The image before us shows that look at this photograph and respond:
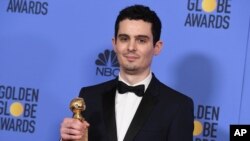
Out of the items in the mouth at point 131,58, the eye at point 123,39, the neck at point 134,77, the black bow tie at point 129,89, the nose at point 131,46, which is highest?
the eye at point 123,39

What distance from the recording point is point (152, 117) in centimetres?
191

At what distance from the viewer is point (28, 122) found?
8.70 feet

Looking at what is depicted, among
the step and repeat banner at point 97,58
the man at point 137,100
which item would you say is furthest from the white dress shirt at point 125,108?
the step and repeat banner at point 97,58

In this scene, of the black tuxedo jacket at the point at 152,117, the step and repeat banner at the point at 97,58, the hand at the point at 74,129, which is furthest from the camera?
the step and repeat banner at the point at 97,58

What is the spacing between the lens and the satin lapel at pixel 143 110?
6.19 ft

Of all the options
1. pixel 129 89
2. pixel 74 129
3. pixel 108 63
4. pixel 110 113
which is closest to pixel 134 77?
pixel 129 89

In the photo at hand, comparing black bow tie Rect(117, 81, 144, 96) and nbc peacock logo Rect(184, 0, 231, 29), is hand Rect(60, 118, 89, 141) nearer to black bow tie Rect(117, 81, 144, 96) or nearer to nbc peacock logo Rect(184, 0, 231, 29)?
black bow tie Rect(117, 81, 144, 96)

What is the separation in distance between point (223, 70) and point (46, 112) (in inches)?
34.2

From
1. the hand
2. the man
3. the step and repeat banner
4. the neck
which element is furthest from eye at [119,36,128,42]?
the step and repeat banner

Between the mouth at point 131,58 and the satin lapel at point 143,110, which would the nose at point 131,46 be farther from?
the satin lapel at point 143,110

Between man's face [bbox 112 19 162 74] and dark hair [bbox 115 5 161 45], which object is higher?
dark hair [bbox 115 5 161 45]

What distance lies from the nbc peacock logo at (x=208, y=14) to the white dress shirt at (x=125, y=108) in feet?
1.90

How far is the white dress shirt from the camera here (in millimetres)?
1944

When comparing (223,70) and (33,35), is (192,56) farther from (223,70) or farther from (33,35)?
(33,35)
